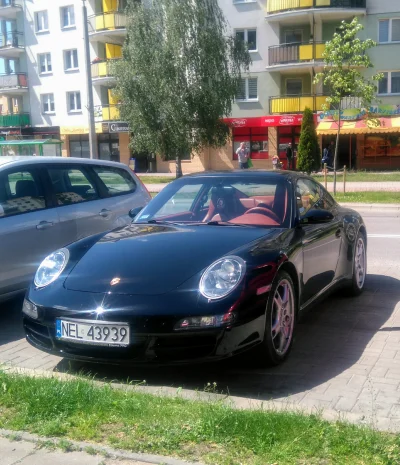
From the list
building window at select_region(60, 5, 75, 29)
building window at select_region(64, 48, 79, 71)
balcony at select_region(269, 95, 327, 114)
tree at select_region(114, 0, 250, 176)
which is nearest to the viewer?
tree at select_region(114, 0, 250, 176)

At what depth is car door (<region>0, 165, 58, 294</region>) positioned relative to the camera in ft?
20.3

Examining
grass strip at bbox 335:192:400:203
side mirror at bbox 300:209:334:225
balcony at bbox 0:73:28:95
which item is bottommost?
grass strip at bbox 335:192:400:203

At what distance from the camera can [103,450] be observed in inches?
132

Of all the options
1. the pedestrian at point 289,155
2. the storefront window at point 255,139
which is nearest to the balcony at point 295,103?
the storefront window at point 255,139

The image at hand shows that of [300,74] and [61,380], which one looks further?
[300,74]

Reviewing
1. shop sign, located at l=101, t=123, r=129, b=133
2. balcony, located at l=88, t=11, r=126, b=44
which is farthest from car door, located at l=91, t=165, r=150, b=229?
balcony, located at l=88, t=11, r=126, b=44

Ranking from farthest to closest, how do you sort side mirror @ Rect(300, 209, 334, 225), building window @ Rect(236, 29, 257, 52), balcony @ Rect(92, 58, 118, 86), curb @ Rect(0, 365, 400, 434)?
balcony @ Rect(92, 58, 118, 86), building window @ Rect(236, 29, 257, 52), side mirror @ Rect(300, 209, 334, 225), curb @ Rect(0, 365, 400, 434)

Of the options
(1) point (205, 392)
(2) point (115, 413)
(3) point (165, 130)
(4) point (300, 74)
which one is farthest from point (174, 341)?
(4) point (300, 74)

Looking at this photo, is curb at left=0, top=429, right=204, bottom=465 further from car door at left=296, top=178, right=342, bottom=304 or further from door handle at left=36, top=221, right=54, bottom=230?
door handle at left=36, top=221, right=54, bottom=230

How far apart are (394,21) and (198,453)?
1504 inches

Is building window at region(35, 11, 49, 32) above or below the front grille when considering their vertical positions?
above

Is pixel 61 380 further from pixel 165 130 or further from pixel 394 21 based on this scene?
pixel 394 21

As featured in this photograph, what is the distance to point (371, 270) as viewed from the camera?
862cm

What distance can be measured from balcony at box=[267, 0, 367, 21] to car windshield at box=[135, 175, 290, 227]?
33.5 metres
